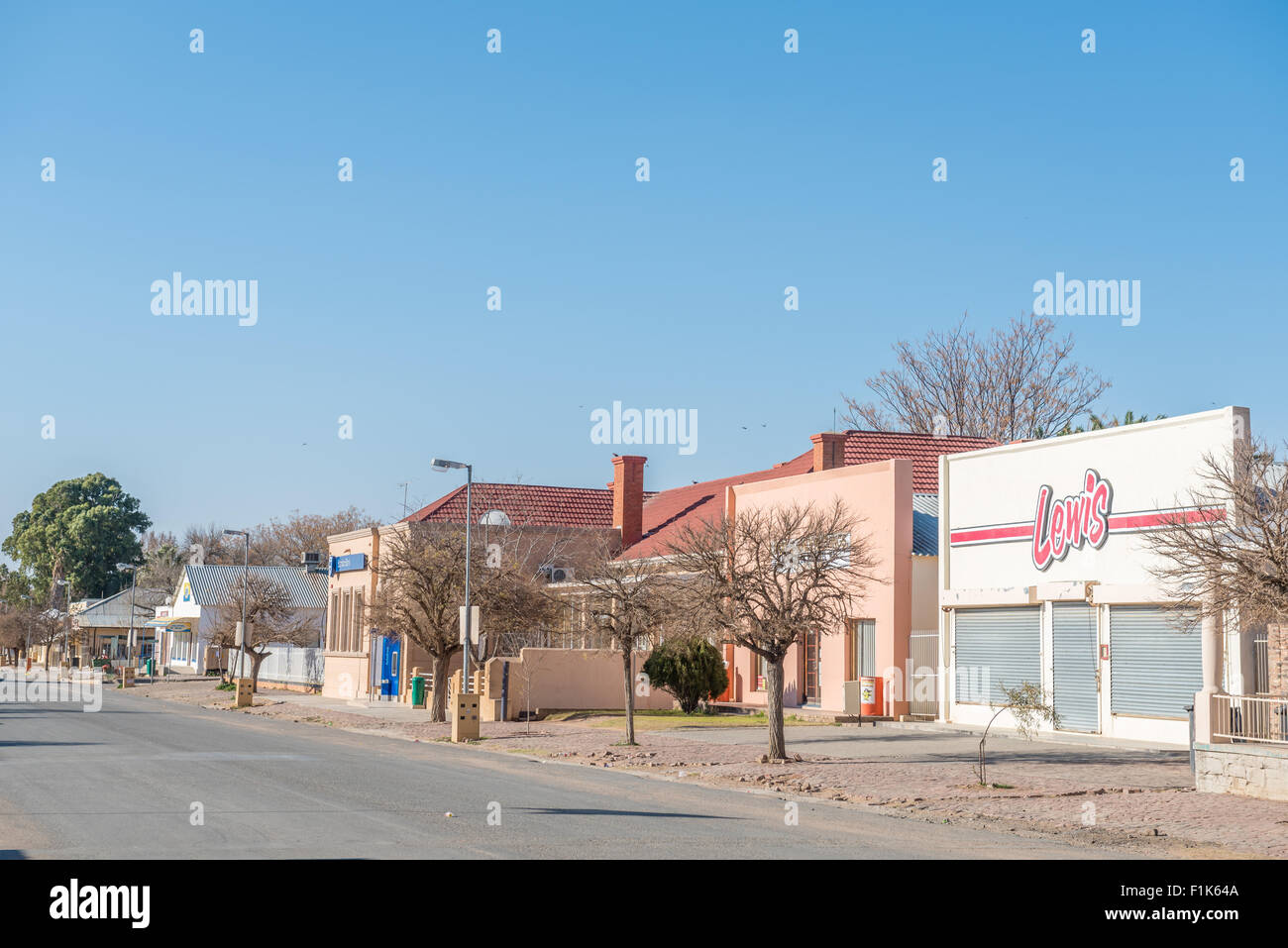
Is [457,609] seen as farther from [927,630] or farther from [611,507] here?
[611,507]

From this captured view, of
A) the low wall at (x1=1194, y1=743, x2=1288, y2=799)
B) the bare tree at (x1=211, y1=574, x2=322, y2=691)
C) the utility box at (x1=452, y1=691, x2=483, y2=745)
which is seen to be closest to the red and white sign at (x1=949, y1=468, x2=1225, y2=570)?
the low wall at (x1=1194, y1=743, x2=1288, y2=799)

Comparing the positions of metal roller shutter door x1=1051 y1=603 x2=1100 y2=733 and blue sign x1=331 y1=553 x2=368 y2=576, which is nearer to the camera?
metal roller shutter door x1=1051 y1=603 x2=1100 y2=733

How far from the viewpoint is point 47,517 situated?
122 metres

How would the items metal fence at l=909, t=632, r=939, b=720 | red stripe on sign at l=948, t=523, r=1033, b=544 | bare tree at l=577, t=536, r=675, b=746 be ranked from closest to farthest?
bare tree at l=577, t=536, r=675, b=746 < red stripe on sign at l=948, t=523, r=1033, b=544 < metal fence at l=909, t=632, r=939, b=720

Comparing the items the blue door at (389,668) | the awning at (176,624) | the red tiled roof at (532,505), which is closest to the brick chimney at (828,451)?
the red tiled roof at (532,505)

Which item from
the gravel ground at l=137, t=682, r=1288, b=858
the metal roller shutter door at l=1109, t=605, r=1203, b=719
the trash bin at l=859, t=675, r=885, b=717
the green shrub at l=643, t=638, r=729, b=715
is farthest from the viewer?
the green shrub at l=643, t=638, r=729, b=715

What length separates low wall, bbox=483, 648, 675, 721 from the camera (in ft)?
114

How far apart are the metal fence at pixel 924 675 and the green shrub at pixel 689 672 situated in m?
5.82

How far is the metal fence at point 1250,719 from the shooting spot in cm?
1819

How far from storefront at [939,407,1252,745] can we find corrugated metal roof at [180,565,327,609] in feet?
182

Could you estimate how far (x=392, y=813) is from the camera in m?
14.5

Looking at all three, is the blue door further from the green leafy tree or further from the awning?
the green leafy tree
